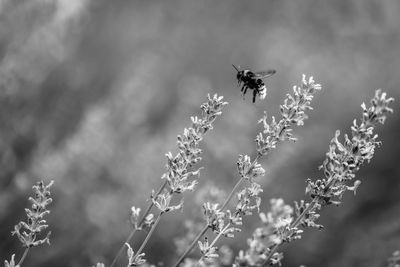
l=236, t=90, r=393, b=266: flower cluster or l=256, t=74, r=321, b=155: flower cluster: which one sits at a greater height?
l=256, t=74, r=321, b=155: flower cluster

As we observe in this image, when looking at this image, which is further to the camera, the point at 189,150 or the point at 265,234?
the point at 189,150

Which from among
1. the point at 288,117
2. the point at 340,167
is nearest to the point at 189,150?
the point at 288,117

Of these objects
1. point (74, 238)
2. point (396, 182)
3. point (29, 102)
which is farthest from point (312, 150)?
point (29, 102)

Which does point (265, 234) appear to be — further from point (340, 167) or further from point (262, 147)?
point (262, 147)

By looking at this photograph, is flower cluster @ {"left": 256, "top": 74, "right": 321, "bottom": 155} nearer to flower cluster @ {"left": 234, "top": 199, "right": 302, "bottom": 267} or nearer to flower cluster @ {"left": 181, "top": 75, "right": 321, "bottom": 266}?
flower cluster @ {"left": 181, "top": 75, "right": 321, "bottom": 266}

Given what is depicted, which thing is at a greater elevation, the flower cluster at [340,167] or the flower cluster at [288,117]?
the flower cluster at [288,117]

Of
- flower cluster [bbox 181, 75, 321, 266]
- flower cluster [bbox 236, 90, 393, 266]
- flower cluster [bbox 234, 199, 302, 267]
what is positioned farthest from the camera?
flower cluster [bbox 181, 75, 321, 266]

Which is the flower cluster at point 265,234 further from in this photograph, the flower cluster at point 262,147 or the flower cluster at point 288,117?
the flower cluster at point 288,117

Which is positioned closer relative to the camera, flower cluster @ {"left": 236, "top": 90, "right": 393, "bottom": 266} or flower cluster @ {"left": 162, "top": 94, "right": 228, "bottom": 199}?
flower cluster @ {"left": 236, "top": 90, "right": 393, "bottom": 266}

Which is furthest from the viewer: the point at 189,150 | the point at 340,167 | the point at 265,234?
the point at 189,150

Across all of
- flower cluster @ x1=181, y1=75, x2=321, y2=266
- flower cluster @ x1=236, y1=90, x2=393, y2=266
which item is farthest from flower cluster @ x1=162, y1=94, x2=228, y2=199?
flower cluster @ x1=236, y1=90, x2=393, y2=266

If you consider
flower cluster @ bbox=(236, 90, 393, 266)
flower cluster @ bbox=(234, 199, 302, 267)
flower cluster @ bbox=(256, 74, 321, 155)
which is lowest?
flower cluster @ bbox=(234, 199, 302, 267)

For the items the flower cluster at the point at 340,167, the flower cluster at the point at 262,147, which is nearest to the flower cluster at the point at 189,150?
the flower cluster at the point at 262,147
